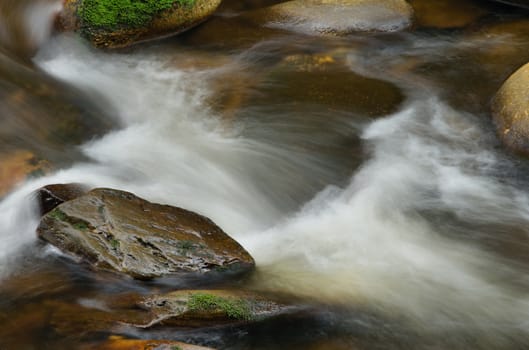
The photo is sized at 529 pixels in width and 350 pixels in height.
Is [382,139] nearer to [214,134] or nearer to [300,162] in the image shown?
[300,162]

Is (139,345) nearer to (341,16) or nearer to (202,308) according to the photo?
(202,308)

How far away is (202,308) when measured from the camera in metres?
4.15

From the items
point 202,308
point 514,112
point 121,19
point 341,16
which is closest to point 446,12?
point 341,16

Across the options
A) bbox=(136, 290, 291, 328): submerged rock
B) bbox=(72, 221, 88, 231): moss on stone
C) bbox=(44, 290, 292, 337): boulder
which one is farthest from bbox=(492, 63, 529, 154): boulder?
bbox=(72, 221, 88, 231): moss on stone

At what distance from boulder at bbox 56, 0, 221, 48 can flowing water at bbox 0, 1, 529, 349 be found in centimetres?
24

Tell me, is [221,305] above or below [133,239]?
below

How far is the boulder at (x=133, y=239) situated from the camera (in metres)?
4.61

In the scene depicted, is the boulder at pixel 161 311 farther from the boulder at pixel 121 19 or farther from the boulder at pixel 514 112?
the boulder at pixel 121 19

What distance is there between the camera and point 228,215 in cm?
598

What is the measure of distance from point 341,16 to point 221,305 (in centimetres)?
638

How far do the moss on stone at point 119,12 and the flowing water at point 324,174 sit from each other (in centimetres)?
43

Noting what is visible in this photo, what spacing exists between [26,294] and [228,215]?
221cm

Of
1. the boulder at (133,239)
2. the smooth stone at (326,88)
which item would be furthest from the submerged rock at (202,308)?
the smooth stone at (326,88)

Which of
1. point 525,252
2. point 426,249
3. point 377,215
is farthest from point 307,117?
point 525,252
